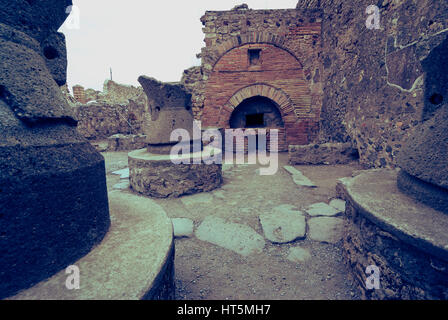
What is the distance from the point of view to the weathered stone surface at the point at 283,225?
2.13m

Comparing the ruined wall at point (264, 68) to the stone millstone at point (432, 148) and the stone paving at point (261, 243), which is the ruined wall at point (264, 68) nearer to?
the stone paving at point (261, 243)

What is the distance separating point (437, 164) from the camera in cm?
120

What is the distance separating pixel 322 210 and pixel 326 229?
0.48 m

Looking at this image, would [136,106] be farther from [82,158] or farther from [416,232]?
[416,232]

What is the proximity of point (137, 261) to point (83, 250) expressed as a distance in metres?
0.29

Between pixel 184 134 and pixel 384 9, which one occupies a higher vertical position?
pixel 384 9


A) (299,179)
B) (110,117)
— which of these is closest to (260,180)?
(299,179)

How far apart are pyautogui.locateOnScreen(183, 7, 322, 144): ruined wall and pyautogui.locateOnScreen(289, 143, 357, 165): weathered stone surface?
2.18 meters

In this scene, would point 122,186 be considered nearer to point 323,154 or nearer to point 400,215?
point 400,215

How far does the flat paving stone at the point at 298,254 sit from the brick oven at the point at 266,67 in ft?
18.4

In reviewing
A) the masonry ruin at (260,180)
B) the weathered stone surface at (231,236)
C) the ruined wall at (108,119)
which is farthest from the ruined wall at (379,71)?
the ruined wall at (108,119)

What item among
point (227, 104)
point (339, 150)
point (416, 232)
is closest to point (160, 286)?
point (416, 232)

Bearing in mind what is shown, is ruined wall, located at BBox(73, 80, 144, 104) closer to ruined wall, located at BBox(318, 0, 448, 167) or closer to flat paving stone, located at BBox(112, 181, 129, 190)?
flat paving stone, located at BBox(112, 181, 129, 190)

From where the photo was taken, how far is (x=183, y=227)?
240 centimetres
